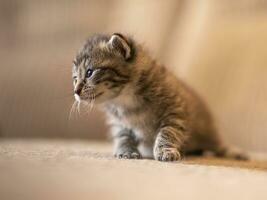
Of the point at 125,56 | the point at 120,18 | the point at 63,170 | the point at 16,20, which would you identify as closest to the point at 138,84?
the point at 125,56

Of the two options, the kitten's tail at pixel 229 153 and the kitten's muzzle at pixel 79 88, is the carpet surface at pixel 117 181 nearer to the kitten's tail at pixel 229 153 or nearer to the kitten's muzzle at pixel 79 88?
the kitten's muzzle at pixel 79 88

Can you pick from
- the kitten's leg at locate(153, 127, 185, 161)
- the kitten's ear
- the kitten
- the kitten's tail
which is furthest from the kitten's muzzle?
the kitten's tail

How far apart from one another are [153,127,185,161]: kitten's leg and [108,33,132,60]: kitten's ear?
26cm

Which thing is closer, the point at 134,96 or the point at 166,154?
the point at 166,154

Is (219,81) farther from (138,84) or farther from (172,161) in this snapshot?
(172,161)

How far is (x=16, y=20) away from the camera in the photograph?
101 inches

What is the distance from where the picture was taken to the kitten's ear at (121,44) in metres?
1.68

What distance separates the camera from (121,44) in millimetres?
1690

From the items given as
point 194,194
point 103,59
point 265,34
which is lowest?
point 194,194

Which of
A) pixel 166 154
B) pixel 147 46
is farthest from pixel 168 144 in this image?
pixel 147 46

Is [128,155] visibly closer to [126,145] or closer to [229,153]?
[126,145]

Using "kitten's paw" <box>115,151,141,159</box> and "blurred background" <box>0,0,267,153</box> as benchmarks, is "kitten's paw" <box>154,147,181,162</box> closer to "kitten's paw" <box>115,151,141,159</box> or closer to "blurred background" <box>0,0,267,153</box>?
"kitten's paw" <box>115,151,141,159</box>

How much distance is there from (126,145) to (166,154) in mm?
205

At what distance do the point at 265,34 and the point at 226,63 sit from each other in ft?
0.66
